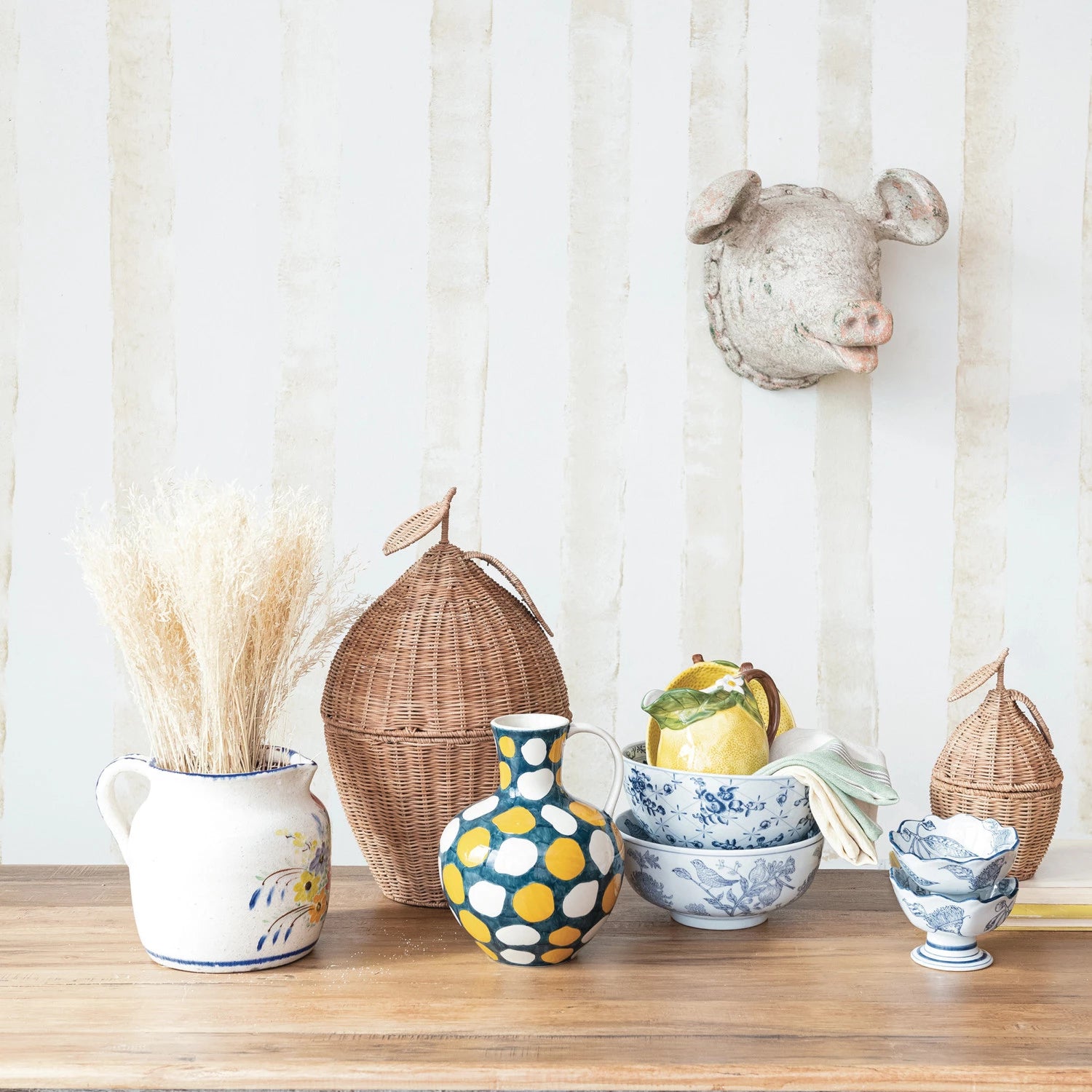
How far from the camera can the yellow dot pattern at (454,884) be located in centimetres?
86

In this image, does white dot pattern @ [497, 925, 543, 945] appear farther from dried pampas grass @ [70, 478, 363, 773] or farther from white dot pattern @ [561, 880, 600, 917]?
dried pampas grass @ [70, 478, 363, 773]

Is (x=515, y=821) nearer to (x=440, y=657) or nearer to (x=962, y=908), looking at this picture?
(x=440, y=657)

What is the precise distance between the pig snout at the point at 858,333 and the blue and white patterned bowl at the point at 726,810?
0.66 meters

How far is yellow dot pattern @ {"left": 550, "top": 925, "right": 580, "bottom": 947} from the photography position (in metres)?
0.86

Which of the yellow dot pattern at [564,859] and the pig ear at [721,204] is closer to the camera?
the yellow dot pattern at [564,859]

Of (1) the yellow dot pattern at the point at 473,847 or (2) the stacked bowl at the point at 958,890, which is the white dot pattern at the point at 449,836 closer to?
(1) the yellow dot pattern at the point at 473,847

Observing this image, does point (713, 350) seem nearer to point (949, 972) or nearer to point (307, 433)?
point (307, 433)

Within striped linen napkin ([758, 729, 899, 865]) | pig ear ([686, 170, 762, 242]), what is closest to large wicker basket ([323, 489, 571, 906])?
striped linen napkin ([758, 729, 899, 865])

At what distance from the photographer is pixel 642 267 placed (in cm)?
163

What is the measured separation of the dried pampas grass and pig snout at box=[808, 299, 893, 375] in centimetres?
77

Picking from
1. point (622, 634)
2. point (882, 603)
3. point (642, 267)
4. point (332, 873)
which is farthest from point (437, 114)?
point (332, 873)

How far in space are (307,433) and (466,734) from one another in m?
0.78

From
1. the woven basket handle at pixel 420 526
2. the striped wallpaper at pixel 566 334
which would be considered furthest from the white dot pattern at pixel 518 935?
the striped wallpaper at pixel 566 334

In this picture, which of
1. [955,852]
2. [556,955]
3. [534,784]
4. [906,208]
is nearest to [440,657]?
[534,784]
